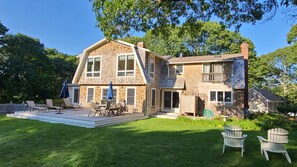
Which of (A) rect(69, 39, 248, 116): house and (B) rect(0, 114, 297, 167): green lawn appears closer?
(B) rect(0, 114, 297, 167): green lawn

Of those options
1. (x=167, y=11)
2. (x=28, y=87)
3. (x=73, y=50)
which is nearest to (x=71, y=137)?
(x=167, y=11)

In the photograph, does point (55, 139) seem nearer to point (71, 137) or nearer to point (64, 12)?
point (71, 137)

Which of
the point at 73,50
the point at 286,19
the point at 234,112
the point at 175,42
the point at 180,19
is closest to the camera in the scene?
the point at 286,19

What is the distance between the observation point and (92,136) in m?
8.42

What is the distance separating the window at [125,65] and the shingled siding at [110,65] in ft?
1.18

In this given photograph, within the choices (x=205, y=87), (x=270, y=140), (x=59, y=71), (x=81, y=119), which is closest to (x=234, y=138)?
(x=270, y=140)

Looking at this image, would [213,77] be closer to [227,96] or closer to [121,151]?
[227,96]

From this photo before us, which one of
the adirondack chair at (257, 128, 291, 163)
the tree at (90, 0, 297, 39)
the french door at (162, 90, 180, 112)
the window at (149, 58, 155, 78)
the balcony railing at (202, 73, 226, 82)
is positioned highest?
the tree at (90, 0, 297, 39)

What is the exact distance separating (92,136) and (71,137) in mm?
841

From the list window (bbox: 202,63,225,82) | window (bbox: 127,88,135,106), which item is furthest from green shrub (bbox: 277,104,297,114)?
window (bbox: 127,88,135,106)

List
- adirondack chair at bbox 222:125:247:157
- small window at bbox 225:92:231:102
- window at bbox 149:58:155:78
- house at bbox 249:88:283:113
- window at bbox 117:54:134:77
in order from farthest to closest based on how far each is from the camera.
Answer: house at bbox 249:88:283:113 < window at bbox 149:58:155:78 < window at bbox 117:54:134:77 < small window at bbox 225:92:231:102 < adirondack chair at bbox 222:125:247:157

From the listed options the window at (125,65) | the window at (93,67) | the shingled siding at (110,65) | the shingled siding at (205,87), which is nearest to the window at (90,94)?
the shingled siding at (110,65)

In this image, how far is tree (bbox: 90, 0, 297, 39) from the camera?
6.88 m

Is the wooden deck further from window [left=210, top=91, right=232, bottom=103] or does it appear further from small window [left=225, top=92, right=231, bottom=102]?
small window [left=225, top=92, right=231, bottom=102]
